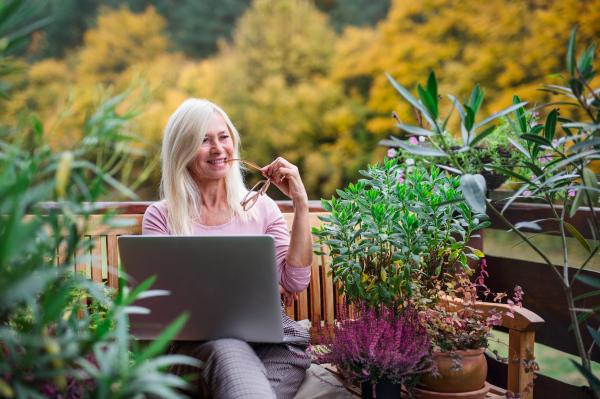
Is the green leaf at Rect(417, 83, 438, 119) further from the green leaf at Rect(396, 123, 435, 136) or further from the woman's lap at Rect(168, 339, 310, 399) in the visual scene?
the woman's lap at Rect(168, 339, 310, 399)

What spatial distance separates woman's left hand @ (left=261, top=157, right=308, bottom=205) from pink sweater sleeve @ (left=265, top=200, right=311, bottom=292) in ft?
0.62

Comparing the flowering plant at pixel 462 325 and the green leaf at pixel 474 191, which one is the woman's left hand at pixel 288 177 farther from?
the green leaf at pixel 474 191

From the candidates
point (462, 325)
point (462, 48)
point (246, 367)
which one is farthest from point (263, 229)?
point (462, 48)

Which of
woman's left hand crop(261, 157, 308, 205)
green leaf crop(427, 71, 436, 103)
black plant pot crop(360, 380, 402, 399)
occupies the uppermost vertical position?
green leaf crop(427, 71, 436, 103)

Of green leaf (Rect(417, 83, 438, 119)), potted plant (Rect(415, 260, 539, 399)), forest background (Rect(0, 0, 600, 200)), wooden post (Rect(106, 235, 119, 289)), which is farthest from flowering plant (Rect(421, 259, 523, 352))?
forest background (Rect(0, 0, 600, 200))

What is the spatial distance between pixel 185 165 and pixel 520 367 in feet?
4.11

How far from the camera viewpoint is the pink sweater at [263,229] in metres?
1.47

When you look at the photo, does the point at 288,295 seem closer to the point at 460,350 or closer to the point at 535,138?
the point at 460,350

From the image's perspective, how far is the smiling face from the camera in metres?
1.60

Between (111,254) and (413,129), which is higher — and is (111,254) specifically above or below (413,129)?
below

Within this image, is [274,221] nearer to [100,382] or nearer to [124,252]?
[124,252]

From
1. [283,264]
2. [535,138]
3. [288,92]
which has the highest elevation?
[288,92]

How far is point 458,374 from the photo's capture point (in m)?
1.09

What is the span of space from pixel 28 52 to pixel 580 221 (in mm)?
8083
